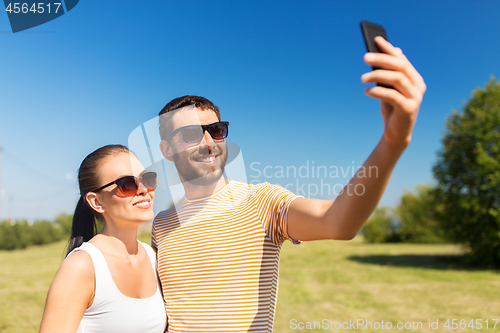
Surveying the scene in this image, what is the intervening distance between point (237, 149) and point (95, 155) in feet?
4.33

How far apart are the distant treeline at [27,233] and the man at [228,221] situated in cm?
3054

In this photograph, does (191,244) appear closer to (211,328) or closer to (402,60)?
(211,328)

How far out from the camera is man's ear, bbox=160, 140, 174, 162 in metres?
3.04

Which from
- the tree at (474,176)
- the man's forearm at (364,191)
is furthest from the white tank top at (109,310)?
the tree at (474,176)

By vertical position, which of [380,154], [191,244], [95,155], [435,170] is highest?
[95,155]

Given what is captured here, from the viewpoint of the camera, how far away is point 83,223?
8.86 ft

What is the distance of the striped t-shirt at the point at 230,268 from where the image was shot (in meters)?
2.28

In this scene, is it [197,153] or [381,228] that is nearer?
[197,153]

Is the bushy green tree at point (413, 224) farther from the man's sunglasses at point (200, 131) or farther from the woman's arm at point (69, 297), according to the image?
the woman's arm at point (69, 297)

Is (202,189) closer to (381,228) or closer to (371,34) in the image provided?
(371,34)

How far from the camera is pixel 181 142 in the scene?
289cm

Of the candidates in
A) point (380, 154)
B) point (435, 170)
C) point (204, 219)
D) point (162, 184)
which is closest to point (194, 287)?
point (204, 219)

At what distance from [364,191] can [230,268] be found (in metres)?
1.24

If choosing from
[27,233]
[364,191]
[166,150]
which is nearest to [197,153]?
[166,150]
